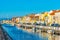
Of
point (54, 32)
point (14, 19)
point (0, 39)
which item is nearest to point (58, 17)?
point (54, 32)

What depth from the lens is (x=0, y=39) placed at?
8000 millimetres

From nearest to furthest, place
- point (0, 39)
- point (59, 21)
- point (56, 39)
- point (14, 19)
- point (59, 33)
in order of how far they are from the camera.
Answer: point (0, 39)
point (56, 39)
point (59, 33)
point (59, 21)
point (14, 19)

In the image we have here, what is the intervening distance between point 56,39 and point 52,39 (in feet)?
0.65

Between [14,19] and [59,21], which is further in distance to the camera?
[14,19]

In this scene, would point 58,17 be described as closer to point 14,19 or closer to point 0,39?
point 0,39

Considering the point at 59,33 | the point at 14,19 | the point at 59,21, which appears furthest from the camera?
the point at 14,19

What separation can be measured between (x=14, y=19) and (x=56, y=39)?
152ft

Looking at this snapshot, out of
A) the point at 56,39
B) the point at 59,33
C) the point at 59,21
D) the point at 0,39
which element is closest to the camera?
the point at 0,39

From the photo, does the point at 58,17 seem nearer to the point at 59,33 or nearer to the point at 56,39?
the point at 59,33

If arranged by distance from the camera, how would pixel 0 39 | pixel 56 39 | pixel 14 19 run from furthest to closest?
pixel 14 19
pixel 56 39
pixel 0 39

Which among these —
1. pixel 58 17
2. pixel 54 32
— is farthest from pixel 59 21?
pixel 54 32

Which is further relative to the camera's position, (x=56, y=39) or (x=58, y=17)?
(x=58, y=17)

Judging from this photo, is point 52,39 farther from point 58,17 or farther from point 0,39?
point 58,17

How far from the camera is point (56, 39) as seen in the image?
43.7 ft
